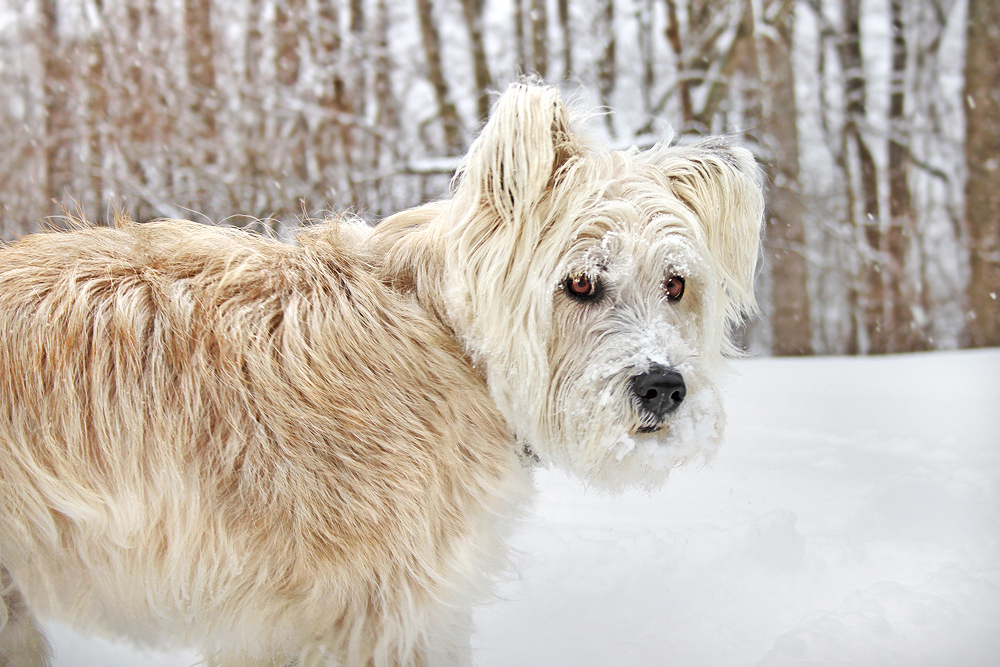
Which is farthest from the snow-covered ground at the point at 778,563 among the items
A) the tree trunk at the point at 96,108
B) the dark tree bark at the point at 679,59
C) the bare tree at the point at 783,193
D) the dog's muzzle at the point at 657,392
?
the tree trunk at the point at 96,108

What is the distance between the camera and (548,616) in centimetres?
287

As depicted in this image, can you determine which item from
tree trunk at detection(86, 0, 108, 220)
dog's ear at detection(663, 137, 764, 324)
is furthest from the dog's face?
tree trunk at detection(86, 0, 108, 220)

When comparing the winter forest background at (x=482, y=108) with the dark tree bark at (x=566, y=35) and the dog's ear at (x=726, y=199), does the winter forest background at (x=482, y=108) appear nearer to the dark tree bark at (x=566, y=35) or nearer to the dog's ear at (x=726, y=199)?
the dark tree bark at (x=566, y=35)

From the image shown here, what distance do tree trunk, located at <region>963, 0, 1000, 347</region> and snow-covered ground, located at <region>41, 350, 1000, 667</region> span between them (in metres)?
4.77

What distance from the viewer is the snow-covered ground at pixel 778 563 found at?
8.23ft

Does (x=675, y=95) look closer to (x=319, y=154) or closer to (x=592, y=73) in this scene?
(x=592, y=73)

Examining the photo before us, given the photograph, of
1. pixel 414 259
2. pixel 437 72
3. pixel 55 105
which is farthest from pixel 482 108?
pixel 414 259

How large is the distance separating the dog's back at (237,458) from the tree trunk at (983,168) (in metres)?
8.96

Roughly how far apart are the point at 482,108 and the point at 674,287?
24.1 feet

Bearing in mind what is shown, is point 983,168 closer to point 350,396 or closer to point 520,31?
point 520,31

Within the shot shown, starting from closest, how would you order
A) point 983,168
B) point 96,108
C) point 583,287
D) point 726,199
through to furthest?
1. point 583,287
2. point 726,199
3. point 983,168
4. point 96,108

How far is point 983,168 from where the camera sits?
26.8ft

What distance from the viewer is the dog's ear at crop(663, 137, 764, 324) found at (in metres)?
2.22

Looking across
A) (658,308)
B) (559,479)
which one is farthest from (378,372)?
(559,479)
